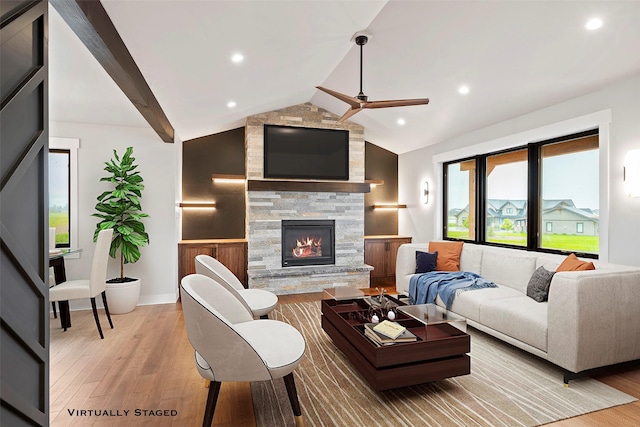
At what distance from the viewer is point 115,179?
13.7 feet

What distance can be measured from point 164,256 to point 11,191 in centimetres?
389

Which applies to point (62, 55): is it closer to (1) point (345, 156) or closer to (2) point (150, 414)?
(2) point (150, 414)

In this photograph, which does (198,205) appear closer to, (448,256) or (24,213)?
(448,256)

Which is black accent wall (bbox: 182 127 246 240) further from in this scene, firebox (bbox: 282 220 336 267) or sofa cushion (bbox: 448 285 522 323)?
sofa cushion (bbox: 448 285 522 323)

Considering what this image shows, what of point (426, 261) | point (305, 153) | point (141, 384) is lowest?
point (141, 384)

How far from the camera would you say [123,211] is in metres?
4.24

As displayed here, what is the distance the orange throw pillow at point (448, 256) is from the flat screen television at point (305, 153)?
201 cm

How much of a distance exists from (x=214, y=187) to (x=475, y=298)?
4.33m

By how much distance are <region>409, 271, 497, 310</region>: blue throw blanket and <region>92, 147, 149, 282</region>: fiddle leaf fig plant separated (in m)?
3.47

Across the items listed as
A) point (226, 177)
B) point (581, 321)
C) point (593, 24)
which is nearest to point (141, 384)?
point (581, 321)

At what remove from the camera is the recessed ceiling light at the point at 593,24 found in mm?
2597

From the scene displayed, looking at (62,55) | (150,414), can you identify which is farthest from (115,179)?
(150,414)

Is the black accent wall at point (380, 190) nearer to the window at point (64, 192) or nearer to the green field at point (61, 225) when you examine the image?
the window at point (64, 192)

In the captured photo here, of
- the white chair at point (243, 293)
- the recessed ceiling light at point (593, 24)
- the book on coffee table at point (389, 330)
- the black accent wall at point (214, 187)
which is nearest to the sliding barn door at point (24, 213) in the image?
the white chair at point (243, 293)
